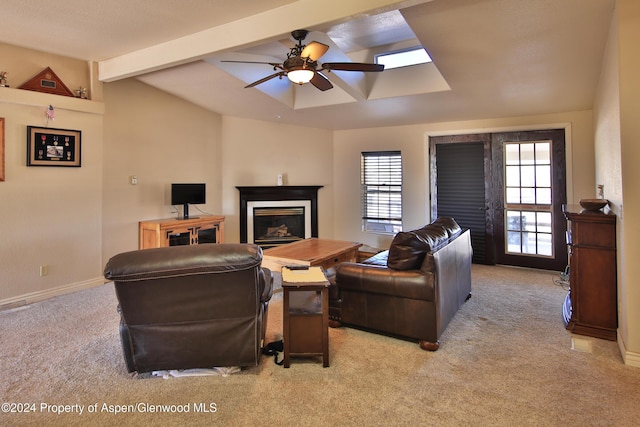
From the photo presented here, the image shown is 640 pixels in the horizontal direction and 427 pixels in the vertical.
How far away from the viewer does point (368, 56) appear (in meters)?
5.15

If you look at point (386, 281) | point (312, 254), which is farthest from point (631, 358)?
point (312, 254)

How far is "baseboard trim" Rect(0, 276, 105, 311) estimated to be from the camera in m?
3.71

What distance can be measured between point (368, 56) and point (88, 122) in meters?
3.85

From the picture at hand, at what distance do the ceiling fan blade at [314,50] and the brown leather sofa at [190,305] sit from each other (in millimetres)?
1840

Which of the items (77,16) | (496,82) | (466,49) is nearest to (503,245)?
(496,82)

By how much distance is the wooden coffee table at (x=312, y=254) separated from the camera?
144 inches

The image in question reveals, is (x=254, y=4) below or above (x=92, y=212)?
above

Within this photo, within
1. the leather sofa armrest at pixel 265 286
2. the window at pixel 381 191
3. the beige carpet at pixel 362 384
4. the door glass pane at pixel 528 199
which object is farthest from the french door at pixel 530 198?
the leather sofa armrest at pixel 265 286

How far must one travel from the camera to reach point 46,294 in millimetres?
4000

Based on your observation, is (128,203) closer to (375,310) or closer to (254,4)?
(254,4)

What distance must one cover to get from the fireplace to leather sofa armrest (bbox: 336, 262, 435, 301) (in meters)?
3.54

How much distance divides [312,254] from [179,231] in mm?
2143

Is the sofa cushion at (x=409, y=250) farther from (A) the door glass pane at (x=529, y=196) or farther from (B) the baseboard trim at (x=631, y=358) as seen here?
(A) the door glass pane at (x=529, y=196)

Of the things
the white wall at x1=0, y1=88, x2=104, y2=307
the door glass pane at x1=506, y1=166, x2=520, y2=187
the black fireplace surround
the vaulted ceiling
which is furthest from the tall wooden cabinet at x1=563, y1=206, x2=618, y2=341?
the white wall at x1=0, y1=88, x2=104, y2=307
